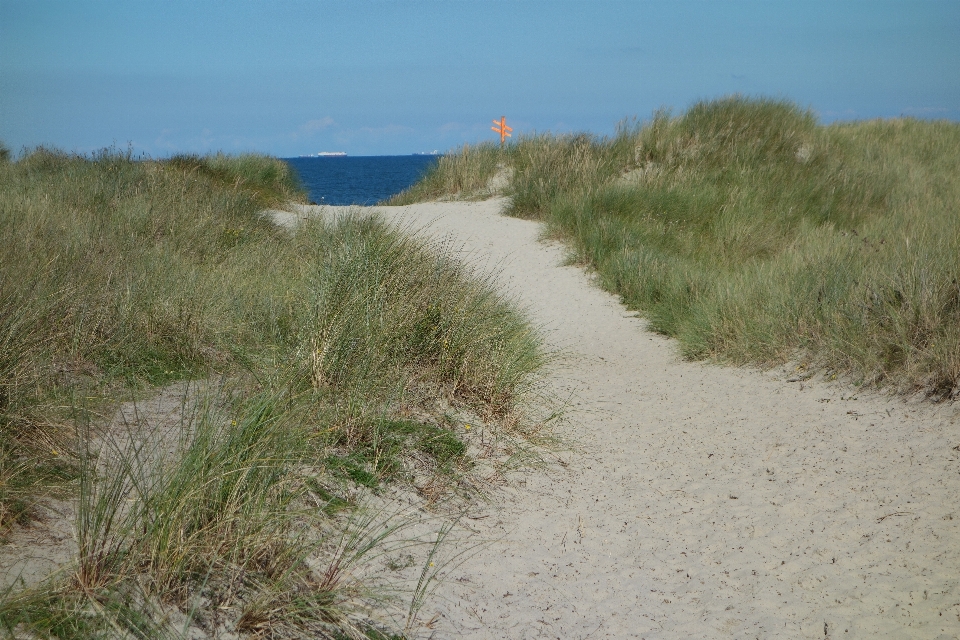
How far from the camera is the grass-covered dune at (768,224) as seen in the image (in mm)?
6484

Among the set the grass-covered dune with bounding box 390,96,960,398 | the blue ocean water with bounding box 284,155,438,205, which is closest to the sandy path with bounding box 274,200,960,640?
the grass-covered dune with bounding box 390,96,960,398

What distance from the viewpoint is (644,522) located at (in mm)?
4504

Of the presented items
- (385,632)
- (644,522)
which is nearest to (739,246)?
(644,522)

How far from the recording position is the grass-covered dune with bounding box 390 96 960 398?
648 cm

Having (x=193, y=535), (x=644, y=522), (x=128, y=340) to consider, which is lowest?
(x=644, y=522)

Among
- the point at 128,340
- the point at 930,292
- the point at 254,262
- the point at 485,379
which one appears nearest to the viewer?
the point at 128,340

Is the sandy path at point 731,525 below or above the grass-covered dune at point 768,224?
below

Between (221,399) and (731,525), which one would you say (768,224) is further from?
(221,399)

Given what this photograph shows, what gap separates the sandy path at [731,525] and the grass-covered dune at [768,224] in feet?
1.81

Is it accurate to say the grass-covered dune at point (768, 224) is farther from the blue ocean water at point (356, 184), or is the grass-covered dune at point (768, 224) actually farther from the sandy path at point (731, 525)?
the blue ocean water at point (356, 184)

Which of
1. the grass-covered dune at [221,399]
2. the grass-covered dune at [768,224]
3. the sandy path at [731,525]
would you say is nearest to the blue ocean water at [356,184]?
the grass-covered dune at [768,224]

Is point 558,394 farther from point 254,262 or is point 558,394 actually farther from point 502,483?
point 254,262

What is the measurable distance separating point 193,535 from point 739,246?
10141 millimetres

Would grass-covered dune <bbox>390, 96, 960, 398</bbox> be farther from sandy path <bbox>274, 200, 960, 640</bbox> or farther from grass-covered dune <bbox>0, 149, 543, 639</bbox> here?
grass-covered dune <bbox>0, 149, 543, 639</bbox>
